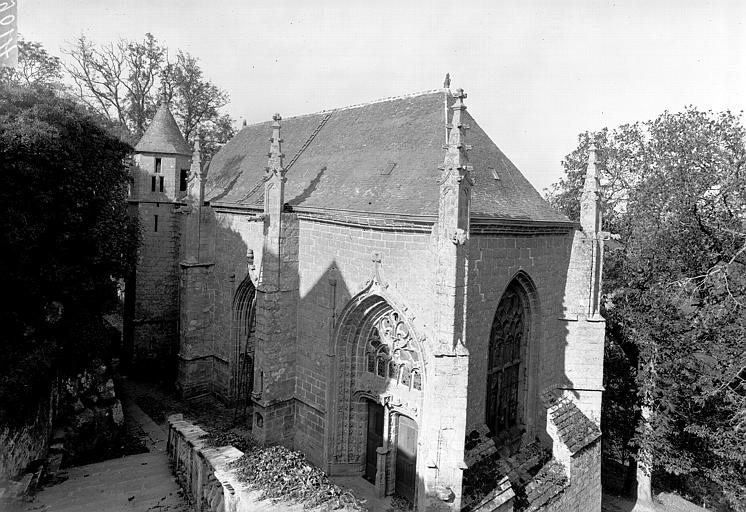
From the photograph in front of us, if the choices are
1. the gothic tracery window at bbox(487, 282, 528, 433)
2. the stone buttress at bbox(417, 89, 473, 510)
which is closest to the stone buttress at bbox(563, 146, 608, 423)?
the gothic tracery window at bbox(487, 282, 528, 433)

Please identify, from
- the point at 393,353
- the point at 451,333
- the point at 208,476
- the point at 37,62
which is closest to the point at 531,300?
the point at 393,353

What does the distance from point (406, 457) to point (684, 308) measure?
10110 millimetres

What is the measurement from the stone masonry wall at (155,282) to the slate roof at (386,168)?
2729mm

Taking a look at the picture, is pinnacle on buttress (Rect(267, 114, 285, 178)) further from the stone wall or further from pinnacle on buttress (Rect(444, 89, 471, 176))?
the stone wall

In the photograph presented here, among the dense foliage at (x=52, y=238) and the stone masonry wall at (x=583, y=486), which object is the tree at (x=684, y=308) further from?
the dense foliage at (x=52, y=238)

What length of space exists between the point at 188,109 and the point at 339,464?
26487 millimetres

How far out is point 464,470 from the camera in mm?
9422

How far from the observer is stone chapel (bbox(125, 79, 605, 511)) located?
9211mm

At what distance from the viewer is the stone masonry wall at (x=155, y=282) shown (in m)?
18.5

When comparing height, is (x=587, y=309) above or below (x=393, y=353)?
above

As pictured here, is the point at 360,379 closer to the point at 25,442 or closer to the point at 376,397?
the point at 376,397

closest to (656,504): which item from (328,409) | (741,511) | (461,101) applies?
(741,511)

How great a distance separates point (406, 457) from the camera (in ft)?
37.6

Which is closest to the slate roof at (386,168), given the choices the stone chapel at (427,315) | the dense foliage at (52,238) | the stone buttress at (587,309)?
the stone chapel at (427,315)
